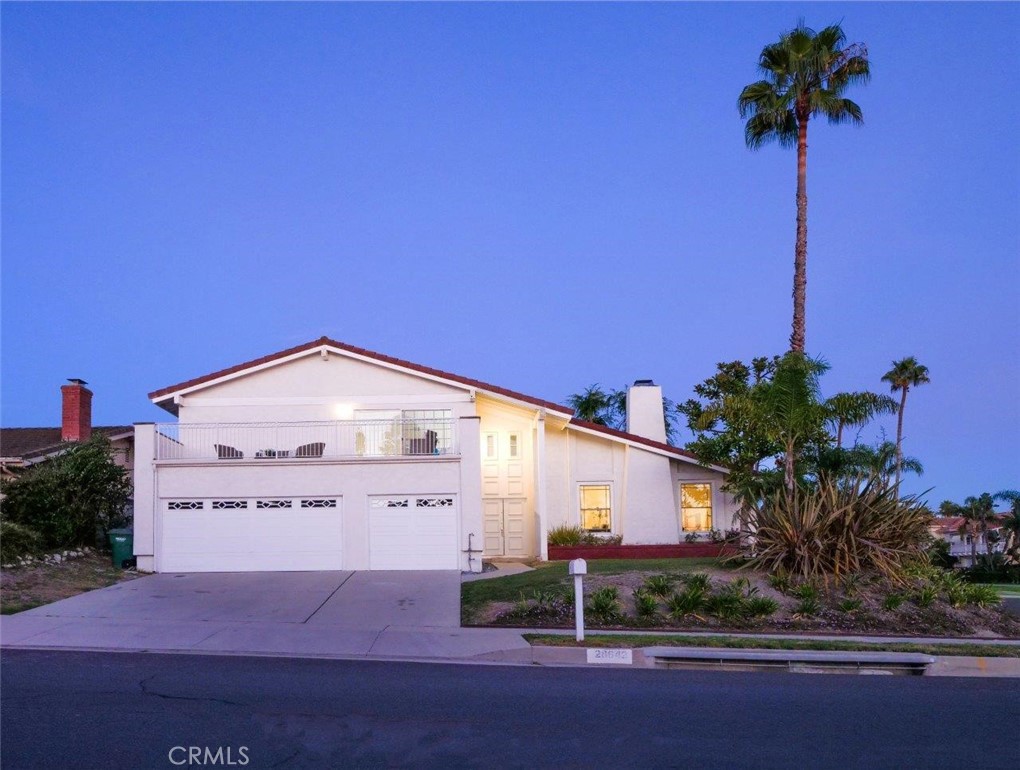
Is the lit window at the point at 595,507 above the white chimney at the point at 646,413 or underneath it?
underneath

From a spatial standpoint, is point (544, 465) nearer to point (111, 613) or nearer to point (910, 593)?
point (910, 593)

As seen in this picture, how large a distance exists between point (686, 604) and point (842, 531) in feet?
12.4

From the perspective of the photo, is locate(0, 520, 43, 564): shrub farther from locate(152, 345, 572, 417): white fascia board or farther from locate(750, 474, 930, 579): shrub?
locate(750, 474, 930, 579): shrub

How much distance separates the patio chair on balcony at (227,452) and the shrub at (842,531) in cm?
1239

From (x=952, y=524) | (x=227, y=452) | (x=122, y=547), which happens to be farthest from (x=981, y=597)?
(x=952, y=524)

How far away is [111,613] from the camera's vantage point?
16.7 metres

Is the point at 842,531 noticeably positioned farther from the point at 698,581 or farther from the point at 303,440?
the point at 303,440

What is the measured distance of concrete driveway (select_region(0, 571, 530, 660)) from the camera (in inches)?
539

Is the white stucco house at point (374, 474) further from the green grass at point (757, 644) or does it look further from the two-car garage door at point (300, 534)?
the green grass at point (757, 644)

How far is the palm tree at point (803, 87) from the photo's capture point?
88.1ft

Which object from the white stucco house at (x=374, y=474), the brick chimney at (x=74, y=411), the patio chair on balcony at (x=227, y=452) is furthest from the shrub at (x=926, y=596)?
the brick chimney at (x=74, y=411)

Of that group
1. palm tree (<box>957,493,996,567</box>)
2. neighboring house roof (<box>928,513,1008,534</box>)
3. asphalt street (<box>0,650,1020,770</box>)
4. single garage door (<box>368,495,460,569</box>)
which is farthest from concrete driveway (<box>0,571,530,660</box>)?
palm tree (<box>957,493,996,567</box>)

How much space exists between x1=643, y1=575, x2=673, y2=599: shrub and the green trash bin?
12.2 m

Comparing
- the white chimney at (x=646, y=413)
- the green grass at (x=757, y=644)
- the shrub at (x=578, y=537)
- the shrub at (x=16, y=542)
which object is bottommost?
the green grass at (x=757, y=644)
